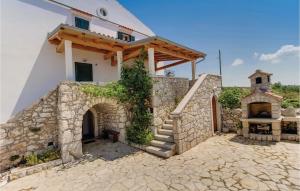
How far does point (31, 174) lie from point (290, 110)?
11.1 meters

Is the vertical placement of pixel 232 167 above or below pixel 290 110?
below

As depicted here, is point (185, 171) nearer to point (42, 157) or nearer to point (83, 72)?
point (42, 157)

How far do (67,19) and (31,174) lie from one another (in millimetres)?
7931

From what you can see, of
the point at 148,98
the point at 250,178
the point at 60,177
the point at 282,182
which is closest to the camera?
the point at 282,182

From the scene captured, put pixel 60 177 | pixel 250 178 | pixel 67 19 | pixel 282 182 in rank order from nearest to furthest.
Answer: pixel 282 182
pixel 250 178
pixel 60 177
pixel 67 19

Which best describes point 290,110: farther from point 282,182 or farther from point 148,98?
point 148,98

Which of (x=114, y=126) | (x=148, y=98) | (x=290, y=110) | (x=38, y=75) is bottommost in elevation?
(x=114, y=126)

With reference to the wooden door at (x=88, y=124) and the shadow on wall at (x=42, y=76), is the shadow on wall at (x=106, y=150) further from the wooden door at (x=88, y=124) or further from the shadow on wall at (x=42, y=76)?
the shadow on wall at (x=42, y=76)

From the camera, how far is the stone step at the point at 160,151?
6688mm

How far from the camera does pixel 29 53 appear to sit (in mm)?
8070

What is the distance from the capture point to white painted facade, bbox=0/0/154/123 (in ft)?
24.3

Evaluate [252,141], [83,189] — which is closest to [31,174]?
[83,189]

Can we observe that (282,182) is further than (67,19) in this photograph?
No

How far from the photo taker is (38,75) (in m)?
8.30
